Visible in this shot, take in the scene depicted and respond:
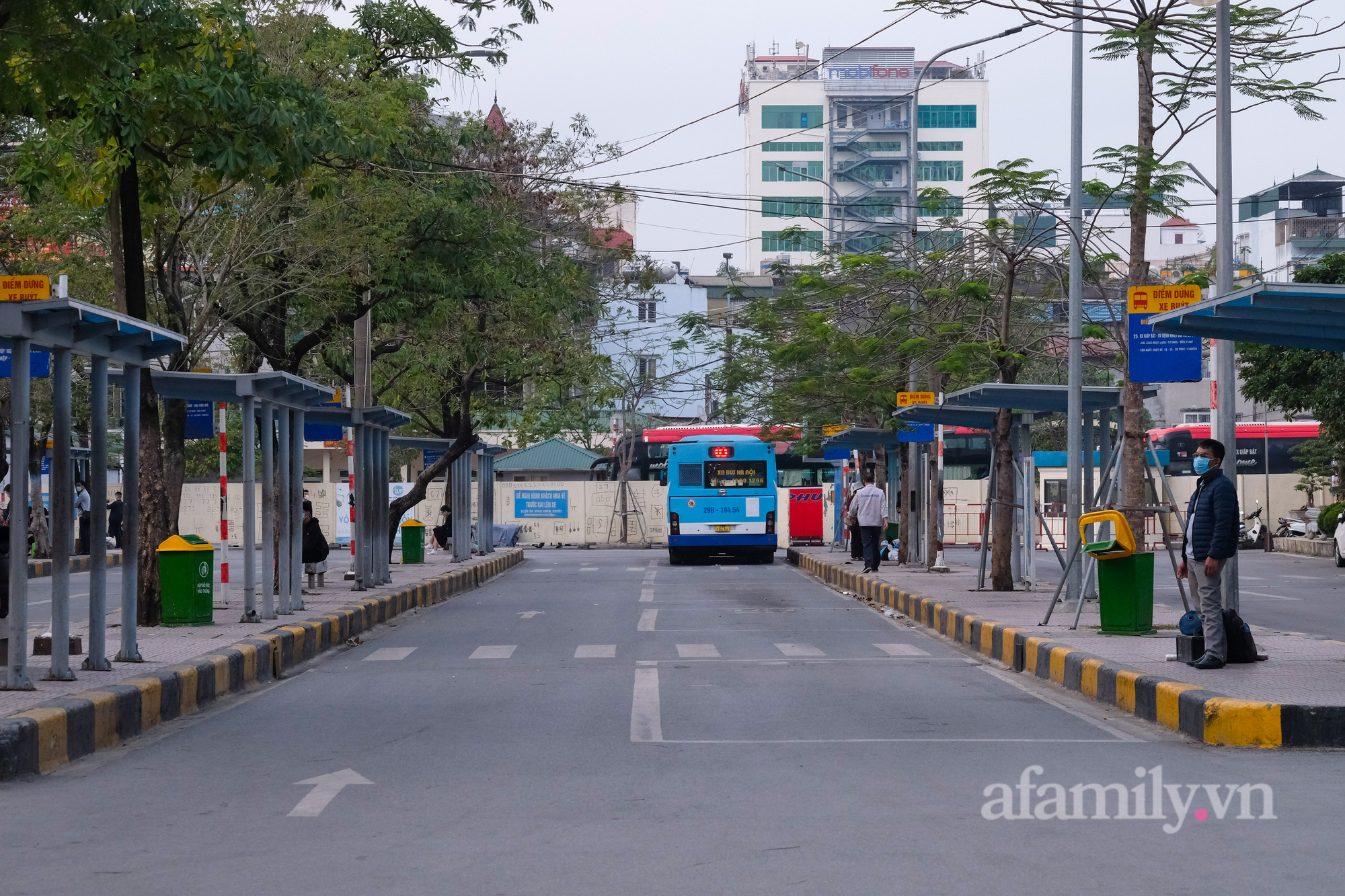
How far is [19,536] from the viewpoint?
937 cm

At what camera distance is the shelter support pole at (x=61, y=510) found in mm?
9727

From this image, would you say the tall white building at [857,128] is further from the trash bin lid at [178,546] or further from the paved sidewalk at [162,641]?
the trash bin lid at [178,546]

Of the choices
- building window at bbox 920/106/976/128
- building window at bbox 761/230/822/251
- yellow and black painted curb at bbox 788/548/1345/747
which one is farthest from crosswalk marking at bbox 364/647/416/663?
building window at bbox 920/106/976/128

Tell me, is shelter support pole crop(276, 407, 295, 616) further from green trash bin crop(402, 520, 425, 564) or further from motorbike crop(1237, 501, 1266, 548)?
motorbike crop(1237, 501, 1266, 548)

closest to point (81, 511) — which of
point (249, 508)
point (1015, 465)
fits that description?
point (249, 508)

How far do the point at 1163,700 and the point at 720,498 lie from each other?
975 inches

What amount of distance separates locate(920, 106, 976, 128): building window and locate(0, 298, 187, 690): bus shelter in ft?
270

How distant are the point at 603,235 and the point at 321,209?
11682 millimetres

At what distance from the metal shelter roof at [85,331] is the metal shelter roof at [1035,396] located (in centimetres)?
807

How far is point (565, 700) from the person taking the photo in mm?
10617

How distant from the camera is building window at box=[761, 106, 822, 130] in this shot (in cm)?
8650

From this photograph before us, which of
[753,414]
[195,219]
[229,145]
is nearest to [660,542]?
[753,414]

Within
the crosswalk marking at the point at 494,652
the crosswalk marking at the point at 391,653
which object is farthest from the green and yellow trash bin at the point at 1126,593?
the crosswalk marking at the point at 391,653

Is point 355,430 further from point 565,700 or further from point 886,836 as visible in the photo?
point 886,836
